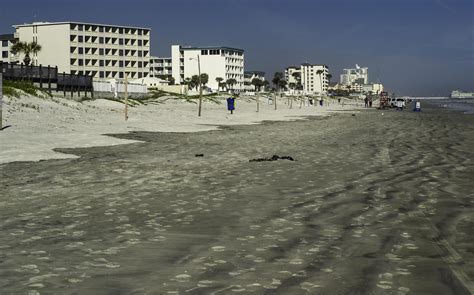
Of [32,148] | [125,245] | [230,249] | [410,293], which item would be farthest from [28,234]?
[32,148]

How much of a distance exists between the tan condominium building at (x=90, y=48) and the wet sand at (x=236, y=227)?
141 metres

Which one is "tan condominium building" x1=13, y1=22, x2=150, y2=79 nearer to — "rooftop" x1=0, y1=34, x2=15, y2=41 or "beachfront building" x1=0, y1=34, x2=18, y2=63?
"rooftop" x1=0, y1=34, x2=15, y2=41

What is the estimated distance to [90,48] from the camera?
156 metres

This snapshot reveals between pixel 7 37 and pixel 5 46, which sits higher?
pixel 7 37

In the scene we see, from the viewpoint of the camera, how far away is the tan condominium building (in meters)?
153

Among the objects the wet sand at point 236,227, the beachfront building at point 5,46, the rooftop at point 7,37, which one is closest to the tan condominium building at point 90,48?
the rooftop at point 7,37

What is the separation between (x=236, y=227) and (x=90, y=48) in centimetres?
15584

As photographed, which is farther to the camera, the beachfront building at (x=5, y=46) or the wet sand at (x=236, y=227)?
the beachfront building at (x=5, y=46)

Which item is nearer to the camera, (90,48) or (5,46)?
(90,48)

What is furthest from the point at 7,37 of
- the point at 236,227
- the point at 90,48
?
the point at 236,227

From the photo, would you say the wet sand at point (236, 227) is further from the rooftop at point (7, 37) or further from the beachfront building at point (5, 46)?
the rooftop at point (7, 37)

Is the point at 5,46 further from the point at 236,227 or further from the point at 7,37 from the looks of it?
the point at 236,227

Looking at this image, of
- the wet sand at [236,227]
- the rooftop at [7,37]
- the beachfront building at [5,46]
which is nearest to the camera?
the wet sand at [236,227]

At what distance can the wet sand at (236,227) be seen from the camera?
5.84m
